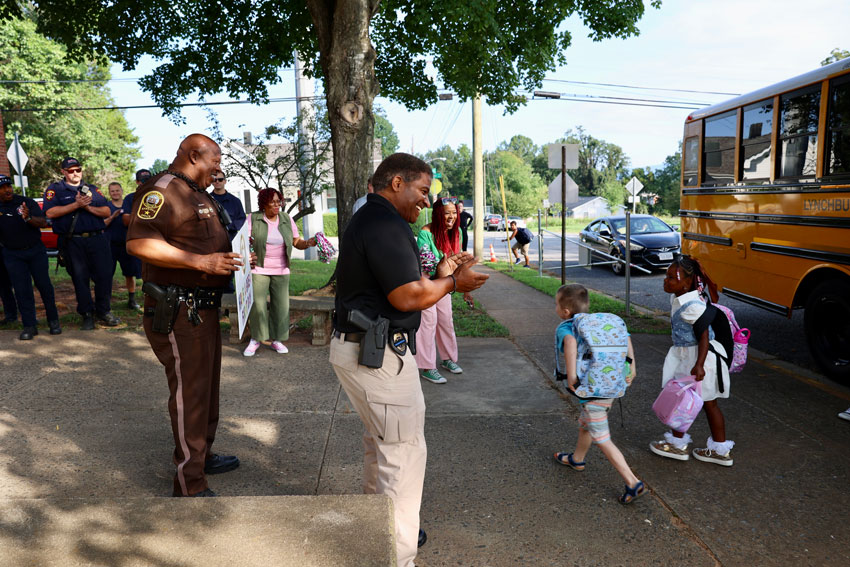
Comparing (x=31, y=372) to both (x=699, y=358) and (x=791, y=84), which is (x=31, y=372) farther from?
(x=791, y=84)

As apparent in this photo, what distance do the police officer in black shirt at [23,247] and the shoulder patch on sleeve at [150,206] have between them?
4701 mm

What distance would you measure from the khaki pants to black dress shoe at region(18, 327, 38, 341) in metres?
5.92

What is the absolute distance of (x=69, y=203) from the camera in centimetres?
709

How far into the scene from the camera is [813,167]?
5965 millimetres

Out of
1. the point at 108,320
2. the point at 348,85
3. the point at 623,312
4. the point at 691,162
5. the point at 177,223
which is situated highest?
the point at 348,85

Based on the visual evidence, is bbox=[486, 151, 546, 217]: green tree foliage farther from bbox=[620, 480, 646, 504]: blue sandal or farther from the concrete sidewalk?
bbox=[620, 480, 646, 504]: blue sandal

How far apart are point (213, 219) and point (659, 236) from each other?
14.6m

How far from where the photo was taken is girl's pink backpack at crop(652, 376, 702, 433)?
3.77 metres

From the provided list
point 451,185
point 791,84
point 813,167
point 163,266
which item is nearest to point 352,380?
point 163,266

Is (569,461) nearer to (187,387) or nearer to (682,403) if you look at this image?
(682,403)

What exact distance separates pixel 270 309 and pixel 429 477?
3.49 metres

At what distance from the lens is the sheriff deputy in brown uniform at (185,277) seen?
301cm

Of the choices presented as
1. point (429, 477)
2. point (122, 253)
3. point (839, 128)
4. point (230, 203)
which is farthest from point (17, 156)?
point (839, 128)

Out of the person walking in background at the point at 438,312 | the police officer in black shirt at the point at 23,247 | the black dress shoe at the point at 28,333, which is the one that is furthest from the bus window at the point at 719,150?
the black dress shoe at the point at 28,333
